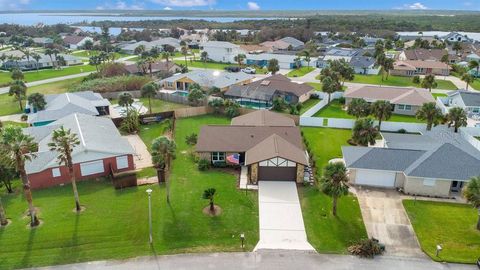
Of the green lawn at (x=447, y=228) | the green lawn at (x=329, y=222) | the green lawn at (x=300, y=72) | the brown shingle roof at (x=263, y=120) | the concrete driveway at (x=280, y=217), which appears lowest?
the green lawn at (x=447, y=228)

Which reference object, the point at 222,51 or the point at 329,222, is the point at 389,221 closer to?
the point at 329,222

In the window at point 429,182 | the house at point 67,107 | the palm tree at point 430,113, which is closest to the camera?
the window at point 429,182

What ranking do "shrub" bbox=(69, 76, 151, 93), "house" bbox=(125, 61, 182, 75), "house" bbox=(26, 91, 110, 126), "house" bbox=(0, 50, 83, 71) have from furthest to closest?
"house" bbox=(0, 50, 83, 71) < "house" bbox=(125, 61, 182, 75) < "shrub" bbox=(69, 76, 151, 93) < "house" bbox=(26, 91, 110, 126)

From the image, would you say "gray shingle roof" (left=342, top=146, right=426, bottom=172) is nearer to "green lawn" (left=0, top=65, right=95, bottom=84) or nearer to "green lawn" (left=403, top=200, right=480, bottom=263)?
"green lawn" (left=403, top=200, right=480, bottom=263)

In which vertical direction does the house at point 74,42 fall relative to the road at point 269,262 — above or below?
above

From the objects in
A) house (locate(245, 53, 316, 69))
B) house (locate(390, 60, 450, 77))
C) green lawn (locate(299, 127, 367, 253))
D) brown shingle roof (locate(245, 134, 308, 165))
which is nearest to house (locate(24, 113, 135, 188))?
brown shingle roof (locate(245, 134, 308, 165))

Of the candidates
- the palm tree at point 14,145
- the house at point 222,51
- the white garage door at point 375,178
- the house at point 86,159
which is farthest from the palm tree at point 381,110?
the house at point 222,51

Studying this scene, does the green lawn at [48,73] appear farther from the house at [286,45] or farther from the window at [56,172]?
the house at [286,45]
